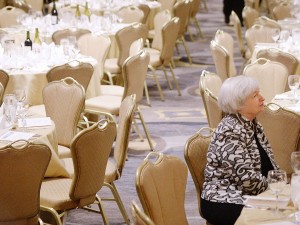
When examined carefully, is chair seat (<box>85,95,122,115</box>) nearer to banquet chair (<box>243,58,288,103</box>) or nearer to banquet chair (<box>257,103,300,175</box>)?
banquet chair (<box>243,58,288,103</box>)

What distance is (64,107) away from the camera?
605 centimetres

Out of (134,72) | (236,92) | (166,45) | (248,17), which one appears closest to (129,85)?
(134,72)

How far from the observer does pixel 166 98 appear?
9711mm

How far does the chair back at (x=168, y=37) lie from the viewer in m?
9.05

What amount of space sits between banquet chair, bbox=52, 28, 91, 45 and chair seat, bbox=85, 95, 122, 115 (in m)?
1.47

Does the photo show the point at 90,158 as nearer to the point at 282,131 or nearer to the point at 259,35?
the point at 282,131

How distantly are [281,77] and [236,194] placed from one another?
2.52 m

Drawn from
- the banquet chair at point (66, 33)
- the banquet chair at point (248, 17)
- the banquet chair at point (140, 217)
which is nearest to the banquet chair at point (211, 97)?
the banquet chair at point (140, 217)

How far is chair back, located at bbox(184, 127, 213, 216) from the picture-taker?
14.9 feet

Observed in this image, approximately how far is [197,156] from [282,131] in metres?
0.94

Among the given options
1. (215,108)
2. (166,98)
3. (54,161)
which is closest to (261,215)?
(54,161)

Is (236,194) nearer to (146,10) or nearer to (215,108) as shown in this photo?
(215,108)

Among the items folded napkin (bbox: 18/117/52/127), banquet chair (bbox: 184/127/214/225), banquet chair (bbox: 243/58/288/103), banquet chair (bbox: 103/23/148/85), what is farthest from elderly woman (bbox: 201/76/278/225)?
banquet chair (bbox: 103/23/148/85)

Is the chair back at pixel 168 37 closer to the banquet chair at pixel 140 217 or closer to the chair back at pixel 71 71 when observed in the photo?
the chair back at pixel 71 71
